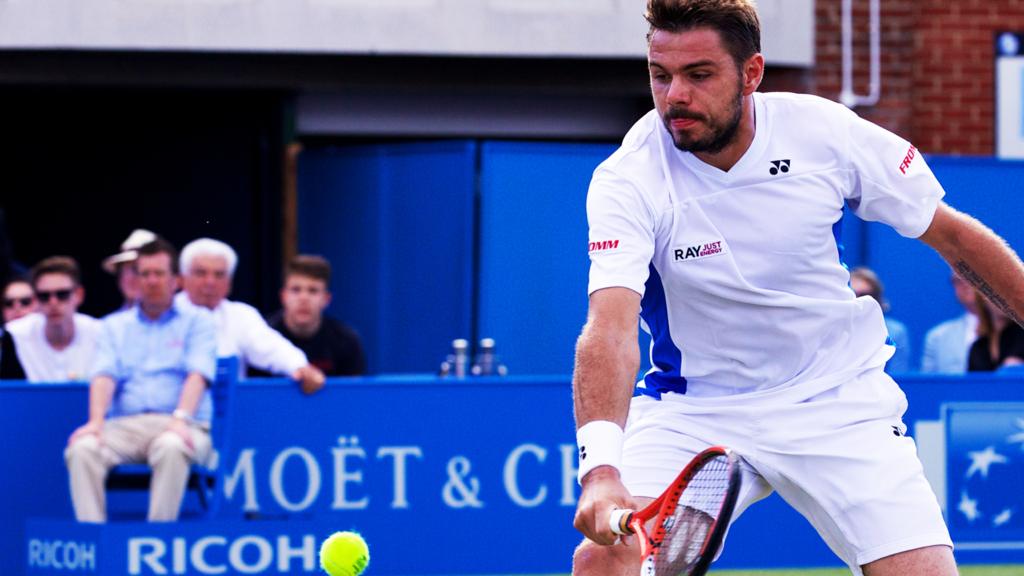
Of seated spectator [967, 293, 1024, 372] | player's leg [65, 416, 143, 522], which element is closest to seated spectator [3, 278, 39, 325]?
player's leg [65, 416, 143, 522]

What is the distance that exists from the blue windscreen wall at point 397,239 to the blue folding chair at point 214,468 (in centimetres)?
351

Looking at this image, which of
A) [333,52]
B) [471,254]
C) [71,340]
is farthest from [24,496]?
[333,52]

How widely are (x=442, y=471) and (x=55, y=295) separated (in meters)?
2.37

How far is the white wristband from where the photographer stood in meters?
3.85

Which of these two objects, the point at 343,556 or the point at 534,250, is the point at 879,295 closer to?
the point at 534,250

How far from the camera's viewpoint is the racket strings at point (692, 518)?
3.88 metres

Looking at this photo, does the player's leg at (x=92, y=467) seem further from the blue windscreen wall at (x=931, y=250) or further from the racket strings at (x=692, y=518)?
the blue windscreen wall at (x=931, y=250)

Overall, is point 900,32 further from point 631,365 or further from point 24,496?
point 631,365

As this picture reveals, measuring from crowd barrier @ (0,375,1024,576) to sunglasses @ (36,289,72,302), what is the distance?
91cm

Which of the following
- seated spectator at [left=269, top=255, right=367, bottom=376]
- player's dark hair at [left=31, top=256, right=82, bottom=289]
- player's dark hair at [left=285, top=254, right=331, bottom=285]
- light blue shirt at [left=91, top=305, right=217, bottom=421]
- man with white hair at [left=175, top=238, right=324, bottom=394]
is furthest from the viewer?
player's dark hair at [left=31, top=256, right=82, bottom=289]

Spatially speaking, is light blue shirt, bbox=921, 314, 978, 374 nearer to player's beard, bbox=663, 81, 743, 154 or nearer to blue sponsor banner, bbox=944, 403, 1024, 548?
blue sponsor banner, bbox=944, 403, 1024, 548

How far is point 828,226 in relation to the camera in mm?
4500

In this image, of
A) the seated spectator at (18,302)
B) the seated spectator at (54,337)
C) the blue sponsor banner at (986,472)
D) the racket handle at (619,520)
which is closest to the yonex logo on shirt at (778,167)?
the racket handle at (619,520)

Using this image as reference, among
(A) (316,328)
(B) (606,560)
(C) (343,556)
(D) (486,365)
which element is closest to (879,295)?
(D) (486,365)
